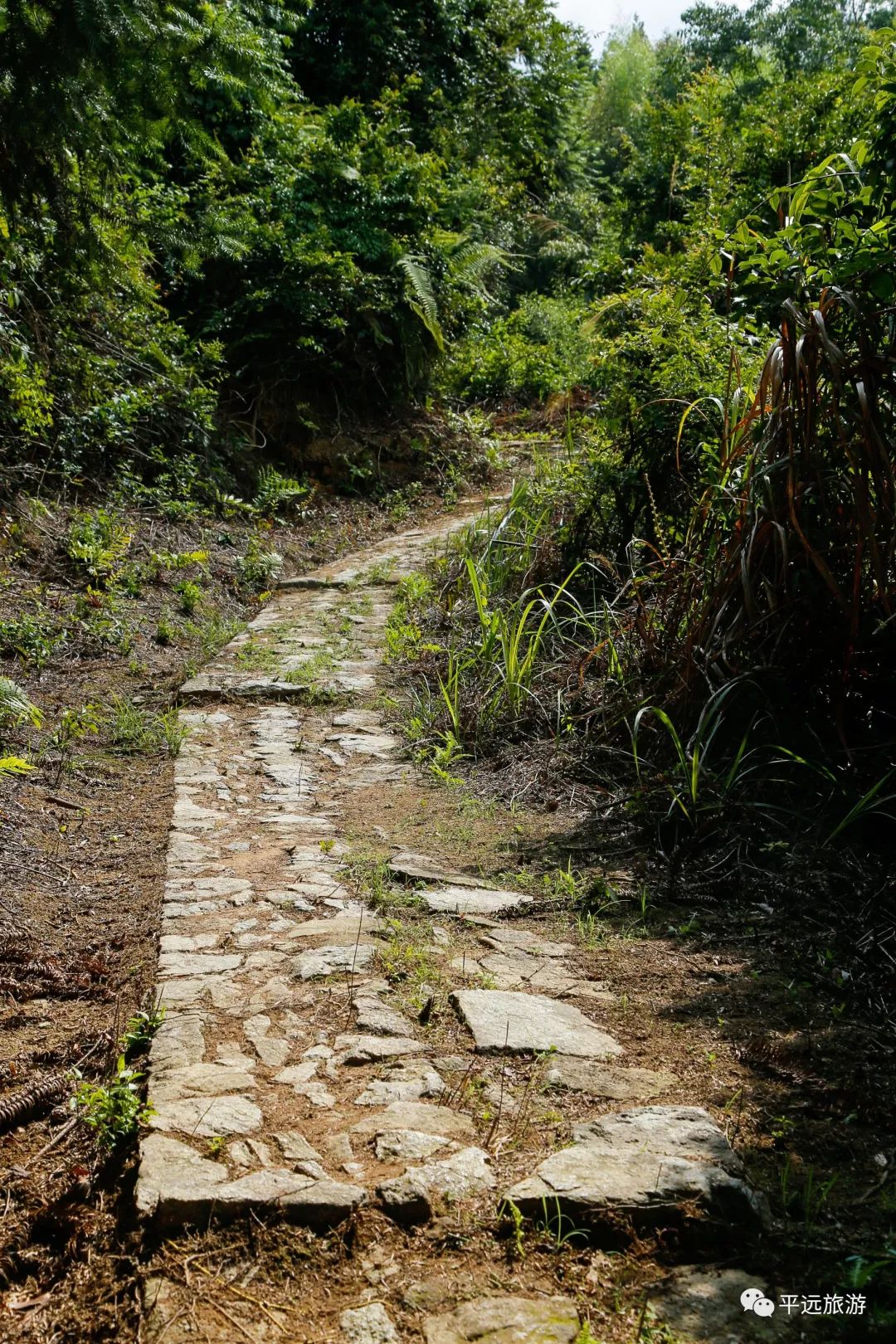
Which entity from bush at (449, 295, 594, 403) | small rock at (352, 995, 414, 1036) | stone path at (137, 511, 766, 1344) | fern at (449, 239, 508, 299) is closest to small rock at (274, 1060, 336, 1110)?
stone path at (137, 511, 766, 1344)

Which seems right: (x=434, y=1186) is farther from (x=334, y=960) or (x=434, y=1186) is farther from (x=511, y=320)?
(x=511, y=320)

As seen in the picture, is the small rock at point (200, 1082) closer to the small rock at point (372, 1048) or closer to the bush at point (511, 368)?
the small rock at point (372, 1048)

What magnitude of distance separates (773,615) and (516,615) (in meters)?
2.31

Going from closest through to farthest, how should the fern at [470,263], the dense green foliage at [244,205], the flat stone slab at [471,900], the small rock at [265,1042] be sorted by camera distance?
1. the small rock at [265,1042]
2. the flat stone slab at [471,900]
3. the dense green foliage at [244,205]
4. the fern at [470,263]

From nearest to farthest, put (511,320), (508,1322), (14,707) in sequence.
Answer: (508,1322)
(14,707)
(511,320)

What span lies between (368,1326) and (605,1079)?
824mm

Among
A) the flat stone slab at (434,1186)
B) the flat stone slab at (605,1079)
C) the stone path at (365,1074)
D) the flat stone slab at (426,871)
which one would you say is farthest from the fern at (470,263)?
the flat stone slab at (434,1186)

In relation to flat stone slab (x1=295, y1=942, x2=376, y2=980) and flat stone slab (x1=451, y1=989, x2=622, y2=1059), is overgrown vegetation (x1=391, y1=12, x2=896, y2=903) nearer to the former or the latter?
flat stone slab (x1=451, y1=989, x2=622, y2=1059)

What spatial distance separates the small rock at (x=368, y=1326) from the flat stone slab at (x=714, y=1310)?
1.39 ft

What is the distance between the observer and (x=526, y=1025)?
8.07 feet

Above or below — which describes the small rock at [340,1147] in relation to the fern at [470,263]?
below

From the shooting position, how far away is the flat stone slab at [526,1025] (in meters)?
2.37

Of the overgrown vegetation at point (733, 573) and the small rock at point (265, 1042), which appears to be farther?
the overgrown vegetation at point (733, 573)

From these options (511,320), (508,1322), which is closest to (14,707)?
(508,1322)
